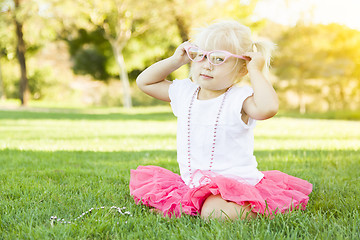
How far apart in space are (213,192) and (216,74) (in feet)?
2.22

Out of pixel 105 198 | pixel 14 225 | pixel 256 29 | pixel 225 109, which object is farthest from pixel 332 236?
pixel 256 29

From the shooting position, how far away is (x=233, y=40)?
229cm

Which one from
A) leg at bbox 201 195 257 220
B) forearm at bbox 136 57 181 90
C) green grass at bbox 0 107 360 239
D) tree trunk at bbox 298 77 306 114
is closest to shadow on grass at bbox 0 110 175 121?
green grass at bbox 0 107 360 239

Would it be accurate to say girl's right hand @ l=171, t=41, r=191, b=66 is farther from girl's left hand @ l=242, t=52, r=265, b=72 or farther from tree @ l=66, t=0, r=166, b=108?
tree @ l=66, t=0, r=166, b=108

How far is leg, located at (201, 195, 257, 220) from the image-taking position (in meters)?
2.13

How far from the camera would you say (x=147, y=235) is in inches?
75.8

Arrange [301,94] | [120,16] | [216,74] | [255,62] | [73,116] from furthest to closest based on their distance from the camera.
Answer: [301,94]
[120,16]
[73,116]
[216,74]
[255,62]

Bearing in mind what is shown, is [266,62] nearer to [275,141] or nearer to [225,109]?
[225,109]

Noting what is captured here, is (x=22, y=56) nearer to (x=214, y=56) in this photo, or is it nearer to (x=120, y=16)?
(x=120, y=16)

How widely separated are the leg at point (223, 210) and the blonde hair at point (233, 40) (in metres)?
0.78

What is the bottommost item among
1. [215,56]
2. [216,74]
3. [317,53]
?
[216,74]

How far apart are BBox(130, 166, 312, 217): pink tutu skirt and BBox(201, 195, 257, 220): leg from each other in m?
0.03

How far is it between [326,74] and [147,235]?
22.5m

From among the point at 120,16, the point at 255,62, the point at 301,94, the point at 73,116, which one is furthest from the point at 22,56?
the point at 255,62
